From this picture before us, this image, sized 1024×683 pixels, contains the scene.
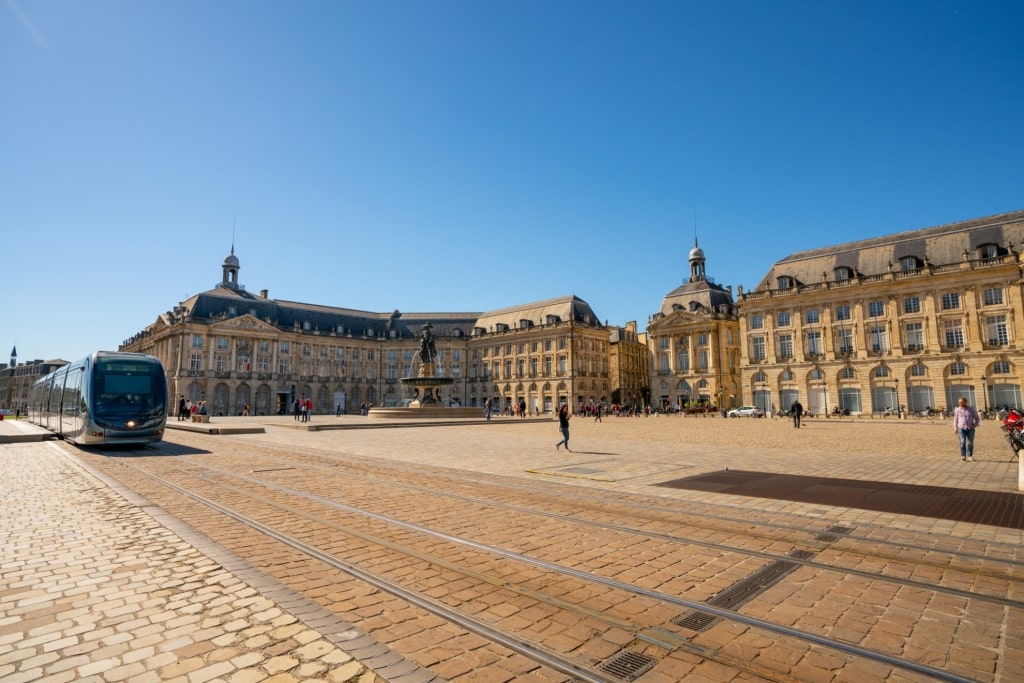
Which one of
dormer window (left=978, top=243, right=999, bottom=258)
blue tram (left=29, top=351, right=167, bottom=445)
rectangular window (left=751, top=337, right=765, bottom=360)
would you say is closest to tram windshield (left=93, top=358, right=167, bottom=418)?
blue tram (left=29, top=351, right=167, bottom=445)

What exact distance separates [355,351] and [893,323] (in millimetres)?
74669

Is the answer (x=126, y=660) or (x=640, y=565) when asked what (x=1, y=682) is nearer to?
(x=126, y=660)

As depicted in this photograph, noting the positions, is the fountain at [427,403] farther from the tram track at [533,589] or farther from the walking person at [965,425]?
the walking person at [965,425]

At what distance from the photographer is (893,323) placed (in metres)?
50.3

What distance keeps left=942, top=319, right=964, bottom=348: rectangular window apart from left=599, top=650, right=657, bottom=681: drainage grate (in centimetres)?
5798

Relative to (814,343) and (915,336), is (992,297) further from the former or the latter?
(814,343)

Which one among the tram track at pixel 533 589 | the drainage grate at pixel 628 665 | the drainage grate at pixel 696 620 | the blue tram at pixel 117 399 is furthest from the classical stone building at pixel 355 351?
the drainage grate at pixel 628 665

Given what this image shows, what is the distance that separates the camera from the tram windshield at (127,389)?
17.2 meters

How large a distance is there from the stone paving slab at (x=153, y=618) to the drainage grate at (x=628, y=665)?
3.73ft

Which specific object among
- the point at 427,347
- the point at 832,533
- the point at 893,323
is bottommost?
the point at 832,533

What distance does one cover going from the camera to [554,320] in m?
78.4

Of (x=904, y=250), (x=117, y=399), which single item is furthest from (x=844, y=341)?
(x=117, y=399)

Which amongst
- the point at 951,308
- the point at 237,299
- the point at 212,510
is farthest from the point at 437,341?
the point at 212,510

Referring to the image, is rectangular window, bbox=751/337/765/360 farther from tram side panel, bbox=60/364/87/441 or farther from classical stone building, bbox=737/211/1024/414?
tram side panel, bbox=60/364/87/441
